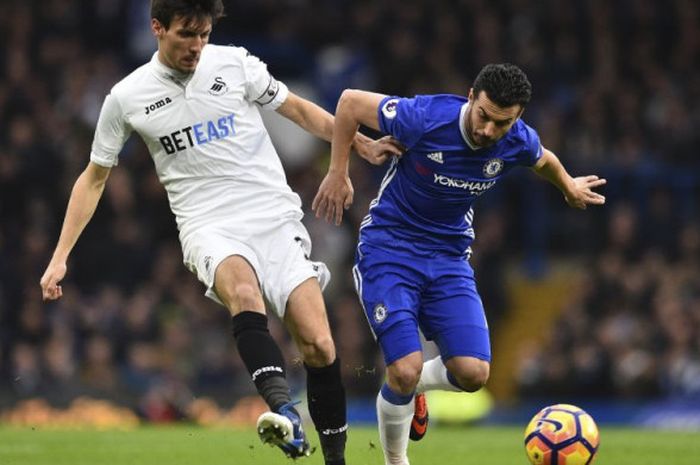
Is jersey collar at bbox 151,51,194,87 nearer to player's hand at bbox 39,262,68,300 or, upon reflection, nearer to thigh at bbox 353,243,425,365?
player's hand at bbox 39,262,68,300

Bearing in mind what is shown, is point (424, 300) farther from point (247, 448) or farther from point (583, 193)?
point (247, 448)

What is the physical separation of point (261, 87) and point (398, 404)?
1.91 m

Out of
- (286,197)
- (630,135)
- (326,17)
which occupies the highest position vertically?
(326,17)

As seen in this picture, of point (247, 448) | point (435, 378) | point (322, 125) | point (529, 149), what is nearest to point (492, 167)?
point (529, 149)

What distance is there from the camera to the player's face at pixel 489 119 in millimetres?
8094

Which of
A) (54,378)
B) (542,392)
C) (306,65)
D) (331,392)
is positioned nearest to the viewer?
(331,392)

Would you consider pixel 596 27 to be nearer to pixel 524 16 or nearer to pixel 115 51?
pixel 524 16

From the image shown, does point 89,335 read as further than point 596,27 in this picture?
No

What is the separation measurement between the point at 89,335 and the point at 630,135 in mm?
7310

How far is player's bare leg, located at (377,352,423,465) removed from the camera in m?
8.41

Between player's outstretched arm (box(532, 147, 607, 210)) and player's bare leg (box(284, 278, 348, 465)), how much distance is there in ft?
5.09

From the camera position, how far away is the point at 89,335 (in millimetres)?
16453

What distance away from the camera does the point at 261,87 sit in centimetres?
841

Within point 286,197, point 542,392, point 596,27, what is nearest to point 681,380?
point 542,392
